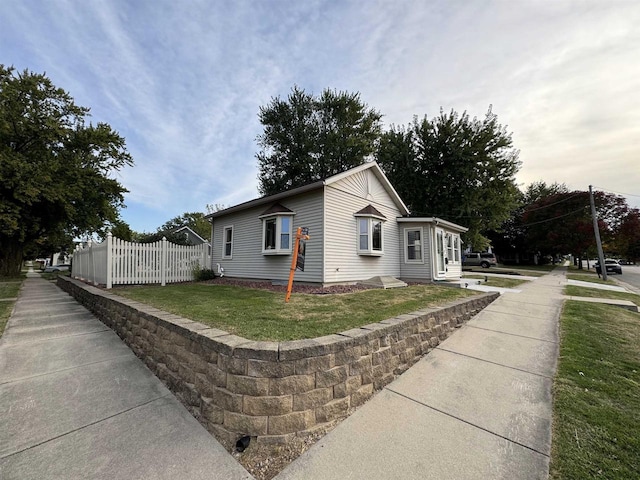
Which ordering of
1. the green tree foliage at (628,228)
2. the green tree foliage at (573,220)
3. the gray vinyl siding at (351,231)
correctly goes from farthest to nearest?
the green tree foliage at (573,220) < the green tree foliage at (628,228) < the gray vinyl siding at (351,231)

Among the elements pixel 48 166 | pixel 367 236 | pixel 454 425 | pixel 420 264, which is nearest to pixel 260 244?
pixel 367 236

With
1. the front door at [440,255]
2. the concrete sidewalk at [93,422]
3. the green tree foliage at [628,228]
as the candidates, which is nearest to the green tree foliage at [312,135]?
the front door at [440,255]

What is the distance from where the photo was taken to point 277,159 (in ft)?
78.8

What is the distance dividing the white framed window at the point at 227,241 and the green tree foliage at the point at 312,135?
35.3 ft

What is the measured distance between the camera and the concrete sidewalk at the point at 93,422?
2.00 meters

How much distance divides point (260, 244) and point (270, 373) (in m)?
8.58

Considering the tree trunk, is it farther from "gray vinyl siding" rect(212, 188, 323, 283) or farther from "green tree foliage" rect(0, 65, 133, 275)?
"gray vinyl siding" rect(212, 188, 323, 283)

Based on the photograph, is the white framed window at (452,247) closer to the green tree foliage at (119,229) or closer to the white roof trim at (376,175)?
the white roof trim at (376,175)

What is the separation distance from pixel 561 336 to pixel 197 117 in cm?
1351

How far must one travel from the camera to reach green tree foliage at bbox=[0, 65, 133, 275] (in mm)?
15000

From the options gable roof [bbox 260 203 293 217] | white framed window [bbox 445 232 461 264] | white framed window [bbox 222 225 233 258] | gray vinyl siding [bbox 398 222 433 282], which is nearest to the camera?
gable roof [bbox 260 203 293 217]

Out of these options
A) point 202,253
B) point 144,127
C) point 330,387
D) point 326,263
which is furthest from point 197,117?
point 330,387

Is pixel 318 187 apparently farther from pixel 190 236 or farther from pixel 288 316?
pixel 190 236

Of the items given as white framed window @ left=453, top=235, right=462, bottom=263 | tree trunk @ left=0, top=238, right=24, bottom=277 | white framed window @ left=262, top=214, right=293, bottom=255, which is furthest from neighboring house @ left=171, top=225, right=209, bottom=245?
white framed window @ left=453, top=235, right=462, bottom=263
